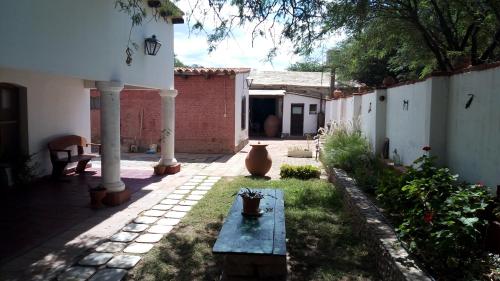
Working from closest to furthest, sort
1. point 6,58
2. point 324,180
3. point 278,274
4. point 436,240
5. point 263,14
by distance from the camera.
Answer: point 436,240
point 278,274
point 6,58
point 263,14
point 324,180

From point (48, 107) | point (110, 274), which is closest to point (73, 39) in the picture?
point (110, 274)

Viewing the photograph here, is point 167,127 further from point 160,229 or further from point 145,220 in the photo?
point 160,229

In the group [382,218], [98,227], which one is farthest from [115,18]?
[382,218]

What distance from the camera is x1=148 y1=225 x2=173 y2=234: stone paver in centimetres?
576

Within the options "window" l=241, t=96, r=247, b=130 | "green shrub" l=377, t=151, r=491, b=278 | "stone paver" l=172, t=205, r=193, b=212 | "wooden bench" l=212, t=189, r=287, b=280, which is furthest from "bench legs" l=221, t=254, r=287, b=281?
"window" l=241, t=96, r=247, b=130

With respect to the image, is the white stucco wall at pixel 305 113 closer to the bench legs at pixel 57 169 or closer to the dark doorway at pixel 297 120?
the dark doorway at pixel 297 120

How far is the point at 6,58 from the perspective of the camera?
435 cm

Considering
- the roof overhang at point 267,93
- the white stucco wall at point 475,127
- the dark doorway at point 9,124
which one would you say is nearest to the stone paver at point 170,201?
the dark doorway at point 9,124

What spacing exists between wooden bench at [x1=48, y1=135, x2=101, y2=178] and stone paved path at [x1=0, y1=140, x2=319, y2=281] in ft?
6.01

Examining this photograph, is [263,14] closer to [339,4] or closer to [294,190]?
[339,4]

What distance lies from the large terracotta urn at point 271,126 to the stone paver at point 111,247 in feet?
60.9

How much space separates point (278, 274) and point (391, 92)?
6155mm

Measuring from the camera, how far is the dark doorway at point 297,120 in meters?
23.8

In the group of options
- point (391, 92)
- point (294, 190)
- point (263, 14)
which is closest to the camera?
point (263, 14)
